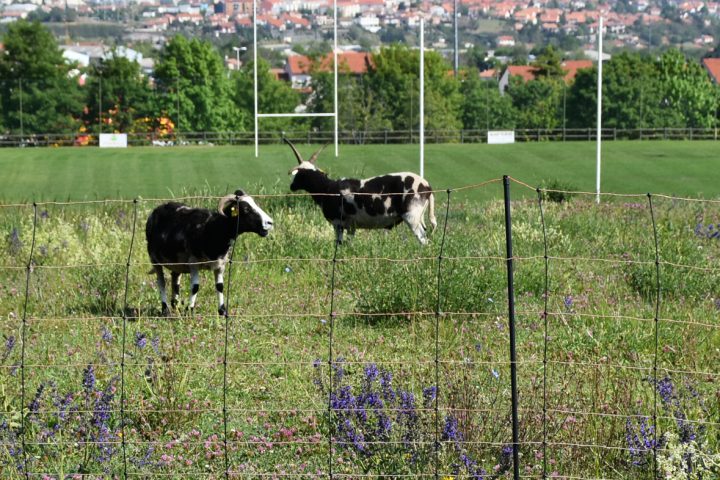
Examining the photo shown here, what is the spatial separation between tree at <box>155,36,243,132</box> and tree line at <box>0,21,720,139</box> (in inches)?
2.6

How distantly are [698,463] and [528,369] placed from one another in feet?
8.30

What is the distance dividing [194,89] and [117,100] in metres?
6.02

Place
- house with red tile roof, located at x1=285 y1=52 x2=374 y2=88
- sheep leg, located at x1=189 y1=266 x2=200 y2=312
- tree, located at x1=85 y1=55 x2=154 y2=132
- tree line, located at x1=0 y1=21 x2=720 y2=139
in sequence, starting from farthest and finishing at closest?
house with red tile roof, located at x1=285 y1=52 x2=374 y2=88, tree, located at x1=85 y1=55 x2=154 y2=132, tree line, located at x1=0 y1=21 x2=720 y2=139, sheep leg, located at x1=189 y1=266 x2=200 y2=312

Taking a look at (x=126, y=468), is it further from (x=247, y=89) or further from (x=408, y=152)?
(x=247, y=89)

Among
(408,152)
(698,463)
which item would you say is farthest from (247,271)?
(408,152)

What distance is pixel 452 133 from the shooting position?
71.4 m

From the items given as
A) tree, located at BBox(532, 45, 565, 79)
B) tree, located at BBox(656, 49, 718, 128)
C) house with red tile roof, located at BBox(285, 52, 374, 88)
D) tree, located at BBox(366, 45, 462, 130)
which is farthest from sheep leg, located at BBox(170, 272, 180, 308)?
tree, located at BBox(532, 45, 565, 79)

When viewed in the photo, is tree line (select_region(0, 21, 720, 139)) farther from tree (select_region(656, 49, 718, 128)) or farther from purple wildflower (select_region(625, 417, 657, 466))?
purple wildflower (select_region(625, 417, 657, 466))

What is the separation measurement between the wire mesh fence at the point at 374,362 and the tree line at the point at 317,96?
54.5m

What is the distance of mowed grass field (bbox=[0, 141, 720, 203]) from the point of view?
3862 centimetres

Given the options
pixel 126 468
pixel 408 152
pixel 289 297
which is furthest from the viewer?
pixel 408 152

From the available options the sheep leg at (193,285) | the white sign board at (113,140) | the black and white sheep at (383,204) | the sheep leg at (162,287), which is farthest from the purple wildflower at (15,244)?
the white sign board at (113,140)

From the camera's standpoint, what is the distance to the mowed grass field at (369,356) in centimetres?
681

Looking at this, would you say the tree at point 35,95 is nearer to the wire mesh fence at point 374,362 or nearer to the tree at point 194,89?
the tree at point 194,89
